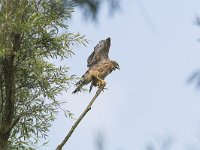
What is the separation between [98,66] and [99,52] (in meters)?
0.22

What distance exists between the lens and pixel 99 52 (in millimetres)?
5867

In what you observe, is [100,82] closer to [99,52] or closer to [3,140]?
[99,52]

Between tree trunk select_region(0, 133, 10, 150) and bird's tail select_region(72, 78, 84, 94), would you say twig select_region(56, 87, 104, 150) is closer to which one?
tree trunk select_region(0, 133, 10, 150)

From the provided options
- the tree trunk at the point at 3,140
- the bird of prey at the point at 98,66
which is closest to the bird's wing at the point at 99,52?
the bird of prey at the point at 98,66

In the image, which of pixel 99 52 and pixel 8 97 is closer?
pixel 8 97

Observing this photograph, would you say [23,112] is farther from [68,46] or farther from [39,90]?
[68,46]

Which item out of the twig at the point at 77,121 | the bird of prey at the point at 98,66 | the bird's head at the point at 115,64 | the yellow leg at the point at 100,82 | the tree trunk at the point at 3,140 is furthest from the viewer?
the bird's head at the point at 115,64

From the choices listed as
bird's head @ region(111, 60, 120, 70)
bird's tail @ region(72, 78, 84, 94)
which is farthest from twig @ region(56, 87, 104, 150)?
bird's head @ region(111, 60, 120, 70)

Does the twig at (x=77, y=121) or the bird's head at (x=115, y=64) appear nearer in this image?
the twig at (x=77, y=121)

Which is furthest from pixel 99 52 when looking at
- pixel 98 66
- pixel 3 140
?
pixel 3 140

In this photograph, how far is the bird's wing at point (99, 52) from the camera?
5836 millimetres

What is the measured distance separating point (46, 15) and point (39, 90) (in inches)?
25.0

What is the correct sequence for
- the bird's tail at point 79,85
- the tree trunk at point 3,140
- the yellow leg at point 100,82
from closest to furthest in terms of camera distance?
the tree trunk at point 3,140
the yellow leg at point 100,82
the bird's tail at point 79,85

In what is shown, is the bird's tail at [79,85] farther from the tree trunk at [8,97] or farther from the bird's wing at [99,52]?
the tree trunk at [8,97]
